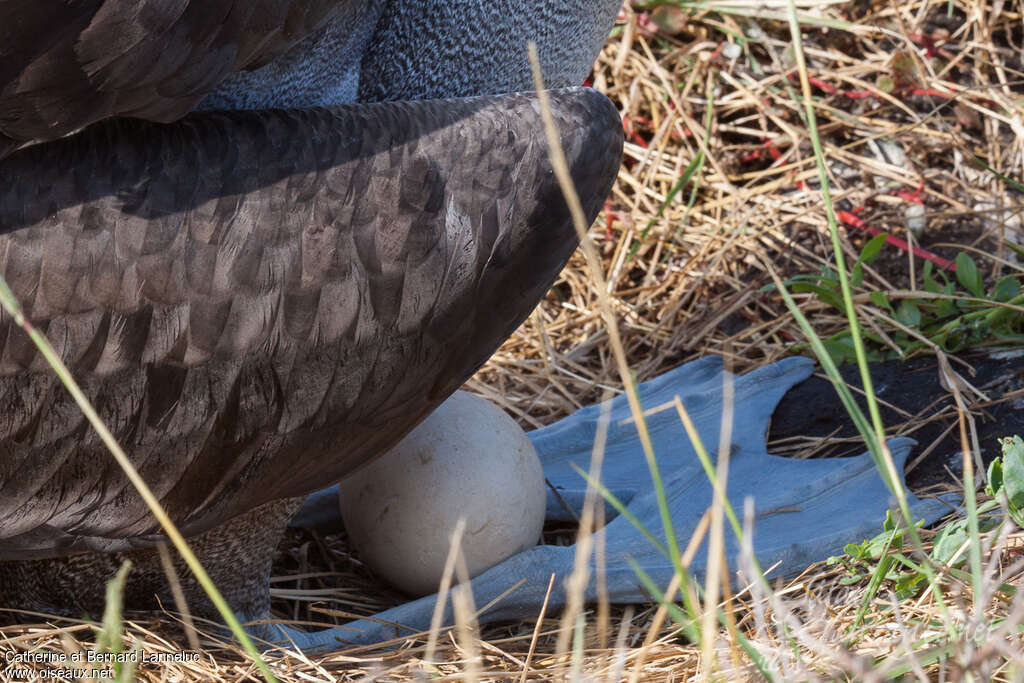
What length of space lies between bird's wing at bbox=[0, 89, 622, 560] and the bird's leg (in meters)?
0.17

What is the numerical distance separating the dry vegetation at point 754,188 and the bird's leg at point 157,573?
0.23m

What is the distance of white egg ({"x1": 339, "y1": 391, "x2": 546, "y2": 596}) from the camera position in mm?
1998

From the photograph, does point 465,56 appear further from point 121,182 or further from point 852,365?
point 852,365

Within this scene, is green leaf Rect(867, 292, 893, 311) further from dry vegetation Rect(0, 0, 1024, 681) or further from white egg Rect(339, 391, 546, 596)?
white egg Rect(339, 391, 546, 596)

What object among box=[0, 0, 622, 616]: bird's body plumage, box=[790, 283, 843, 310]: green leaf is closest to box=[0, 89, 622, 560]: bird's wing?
box=[0, 0, 622, 616]: bird's body plumage

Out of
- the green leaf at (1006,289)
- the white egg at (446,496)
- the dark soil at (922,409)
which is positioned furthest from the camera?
the green leaf at (1006,289)

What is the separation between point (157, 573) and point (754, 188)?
7.01ft

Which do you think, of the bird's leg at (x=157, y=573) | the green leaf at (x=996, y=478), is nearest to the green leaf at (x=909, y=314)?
the green leaf at (x=996, y=478)

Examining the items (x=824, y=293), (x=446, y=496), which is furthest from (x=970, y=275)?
(x=446, y=496)

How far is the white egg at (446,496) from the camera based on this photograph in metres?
2.00

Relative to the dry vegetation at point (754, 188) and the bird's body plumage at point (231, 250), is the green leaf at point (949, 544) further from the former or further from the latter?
the dry vegetation at point (754, 188)

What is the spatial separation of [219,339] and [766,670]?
0.81 metres

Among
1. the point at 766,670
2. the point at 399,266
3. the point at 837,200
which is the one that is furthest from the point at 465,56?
the point at 837,200

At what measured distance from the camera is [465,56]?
1.91 meters
